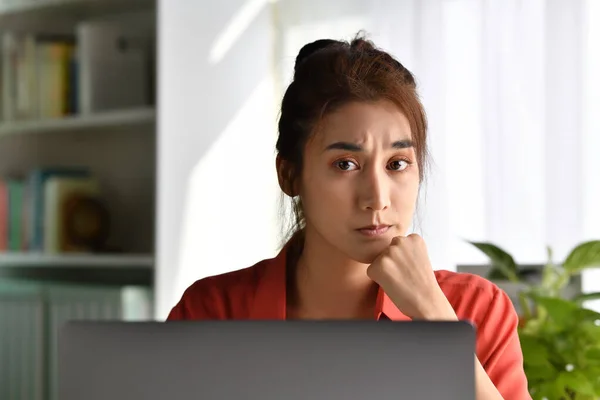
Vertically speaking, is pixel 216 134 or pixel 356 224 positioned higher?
pixel 216 134

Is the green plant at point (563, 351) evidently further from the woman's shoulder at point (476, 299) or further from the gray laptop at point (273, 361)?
the gray laptop at point (273, 361)

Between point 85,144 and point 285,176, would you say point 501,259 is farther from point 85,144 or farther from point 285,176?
point 85,144

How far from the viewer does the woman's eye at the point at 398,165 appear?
129 cm

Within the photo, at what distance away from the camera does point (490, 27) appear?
287 centimetres

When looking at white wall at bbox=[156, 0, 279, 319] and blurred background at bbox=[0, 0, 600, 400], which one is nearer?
blurred background at bbox=[0, 0, 600, 400]

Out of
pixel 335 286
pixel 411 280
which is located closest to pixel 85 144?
pixel 335 286

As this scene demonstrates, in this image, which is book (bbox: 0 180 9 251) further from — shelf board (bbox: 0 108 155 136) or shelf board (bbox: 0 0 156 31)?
shelf board (bbox: 0 0 156 31)

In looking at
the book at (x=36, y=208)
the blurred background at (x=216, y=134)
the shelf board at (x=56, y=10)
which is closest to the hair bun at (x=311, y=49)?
the blurred background at (x=216, y=134)

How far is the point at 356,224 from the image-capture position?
50.8 inches

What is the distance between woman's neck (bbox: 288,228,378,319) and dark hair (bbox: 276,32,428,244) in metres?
0.11

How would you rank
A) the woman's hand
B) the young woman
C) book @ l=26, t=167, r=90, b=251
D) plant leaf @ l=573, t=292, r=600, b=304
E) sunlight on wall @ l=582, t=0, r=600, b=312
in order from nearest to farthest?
the woman's hand → the young woman → plant leaf @ l=573, t=292, r=600, b=304 → sunlight on wall @ l=582, t=0, r=600, b=312 → book @ l=26, t=167, r=90, b=251

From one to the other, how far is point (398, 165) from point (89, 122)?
199 cm

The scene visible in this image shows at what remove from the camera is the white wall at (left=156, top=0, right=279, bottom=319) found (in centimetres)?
291

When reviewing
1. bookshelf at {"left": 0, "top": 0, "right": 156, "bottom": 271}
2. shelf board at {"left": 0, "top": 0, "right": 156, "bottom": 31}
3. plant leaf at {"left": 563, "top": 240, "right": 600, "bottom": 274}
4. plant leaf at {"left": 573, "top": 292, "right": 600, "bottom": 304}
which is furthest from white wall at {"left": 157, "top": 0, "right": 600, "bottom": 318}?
plant leaf at {"left": 563, "top": 240, "right": 600, "bottom": 274}
